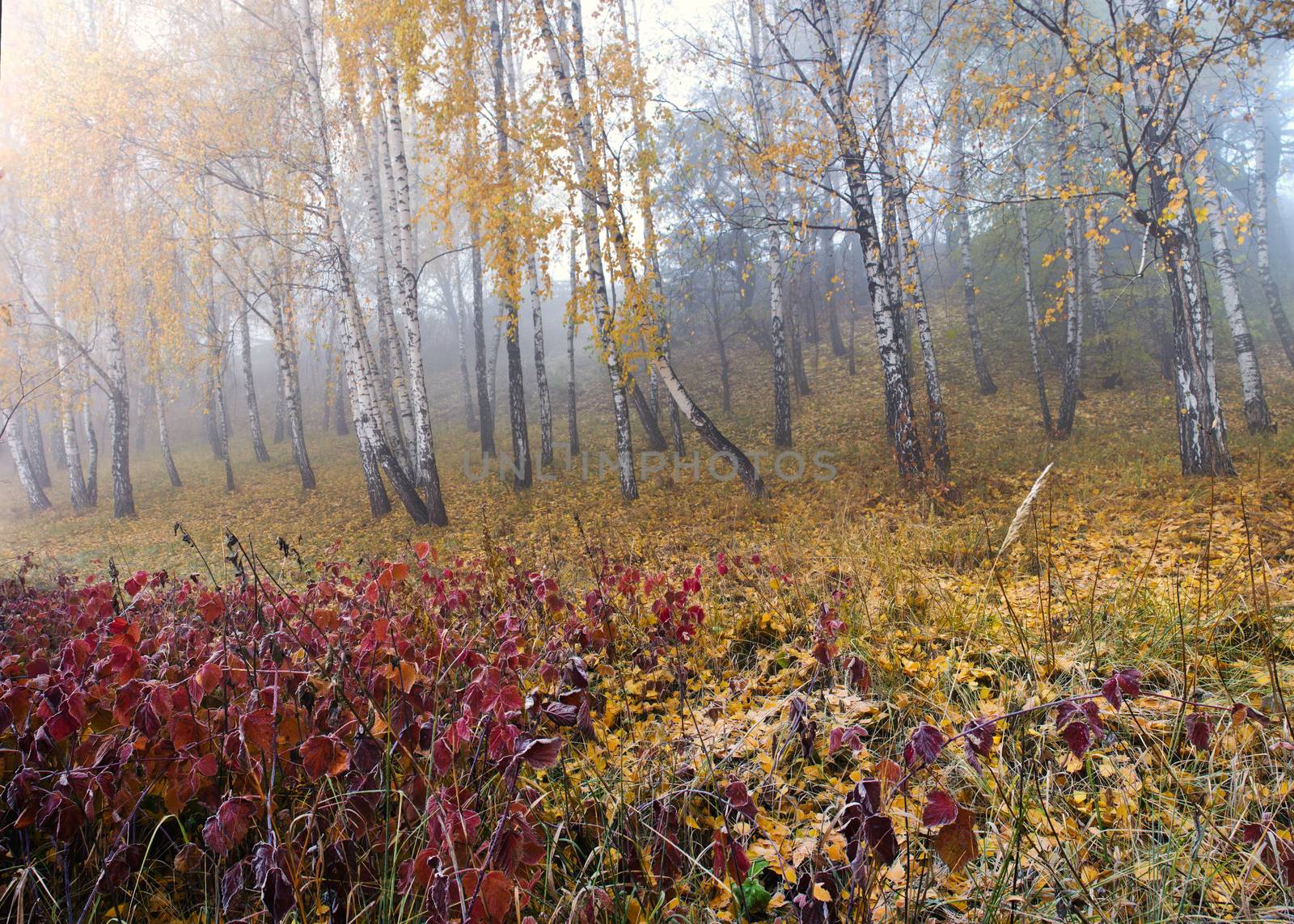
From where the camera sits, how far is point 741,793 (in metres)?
1.17

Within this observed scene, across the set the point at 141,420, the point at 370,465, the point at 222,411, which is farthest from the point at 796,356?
the point at 141,420

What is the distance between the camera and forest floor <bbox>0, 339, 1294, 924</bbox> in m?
1.27

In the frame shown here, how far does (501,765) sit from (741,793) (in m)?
0.51

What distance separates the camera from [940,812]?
3.00ft

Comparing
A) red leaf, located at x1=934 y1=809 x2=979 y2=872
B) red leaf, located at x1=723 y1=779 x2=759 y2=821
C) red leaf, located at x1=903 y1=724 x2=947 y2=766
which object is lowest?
red leaf, located at x1=723 y1=779 x2=759 y2=821

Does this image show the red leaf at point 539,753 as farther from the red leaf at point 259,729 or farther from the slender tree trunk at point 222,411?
the slender tree trunk at point 222,411

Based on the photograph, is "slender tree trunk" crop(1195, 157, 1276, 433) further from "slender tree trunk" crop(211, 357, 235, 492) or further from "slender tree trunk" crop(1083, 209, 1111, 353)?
"slender tree trunk" crop(211, 357, 235, 492)

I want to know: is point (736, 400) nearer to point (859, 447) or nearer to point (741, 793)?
point (859, 447)

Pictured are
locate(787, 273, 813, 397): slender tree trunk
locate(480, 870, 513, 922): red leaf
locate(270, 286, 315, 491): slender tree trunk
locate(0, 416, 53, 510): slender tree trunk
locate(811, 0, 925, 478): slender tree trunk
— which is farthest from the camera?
locate(787, 273, 813, 397): slender tree trunk

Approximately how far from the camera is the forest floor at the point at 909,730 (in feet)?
4.17

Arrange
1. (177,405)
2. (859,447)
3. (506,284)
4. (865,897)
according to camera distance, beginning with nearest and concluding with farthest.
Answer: (865,897) → (506,284) → (859,447) → (177,405)

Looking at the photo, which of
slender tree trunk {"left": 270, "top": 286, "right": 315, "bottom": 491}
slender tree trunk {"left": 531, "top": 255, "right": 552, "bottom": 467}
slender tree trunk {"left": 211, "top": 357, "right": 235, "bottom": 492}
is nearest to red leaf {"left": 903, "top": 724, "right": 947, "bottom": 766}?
slender tree trunk {"left": 531, "top": 255, "right": 552, "bottom": 467}

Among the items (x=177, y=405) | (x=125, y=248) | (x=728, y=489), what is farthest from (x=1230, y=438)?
(x=177, y=405)

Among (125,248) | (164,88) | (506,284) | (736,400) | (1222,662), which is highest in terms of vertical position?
(164,88)
